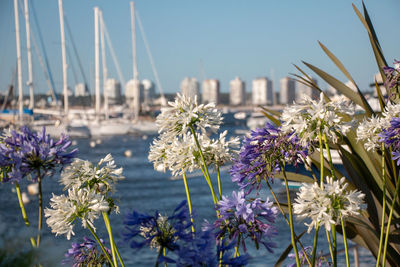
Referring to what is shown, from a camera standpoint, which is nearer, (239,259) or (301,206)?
(239,259)

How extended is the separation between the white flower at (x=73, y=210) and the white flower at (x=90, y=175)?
0.29ft

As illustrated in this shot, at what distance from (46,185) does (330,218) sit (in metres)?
19.3

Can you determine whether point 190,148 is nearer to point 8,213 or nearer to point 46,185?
point 8,213

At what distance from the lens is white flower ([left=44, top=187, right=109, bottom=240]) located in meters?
1.11

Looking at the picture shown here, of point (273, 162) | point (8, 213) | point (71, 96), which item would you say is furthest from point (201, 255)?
point (71, 96)

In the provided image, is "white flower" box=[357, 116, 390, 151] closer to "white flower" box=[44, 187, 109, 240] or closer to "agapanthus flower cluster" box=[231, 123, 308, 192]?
"agapanthus flower cluster" box=[231, 123, 308, 192]

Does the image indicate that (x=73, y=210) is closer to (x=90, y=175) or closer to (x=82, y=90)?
(x=90, y=175)

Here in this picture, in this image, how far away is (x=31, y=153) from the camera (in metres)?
1.13

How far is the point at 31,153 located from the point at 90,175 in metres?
0.16

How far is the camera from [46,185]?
19.2m

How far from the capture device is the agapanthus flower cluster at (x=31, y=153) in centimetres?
112

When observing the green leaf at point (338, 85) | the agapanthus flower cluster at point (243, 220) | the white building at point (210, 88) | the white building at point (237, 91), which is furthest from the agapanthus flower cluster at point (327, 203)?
the white building at point (237, 91)

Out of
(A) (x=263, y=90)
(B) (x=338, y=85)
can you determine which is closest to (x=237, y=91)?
(A) (x=263, y=90)

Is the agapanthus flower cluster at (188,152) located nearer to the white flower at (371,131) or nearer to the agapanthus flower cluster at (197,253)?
the white flower at (371,131)
